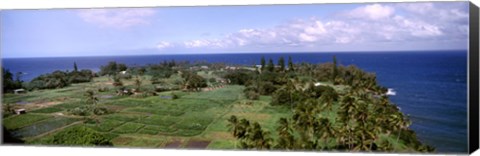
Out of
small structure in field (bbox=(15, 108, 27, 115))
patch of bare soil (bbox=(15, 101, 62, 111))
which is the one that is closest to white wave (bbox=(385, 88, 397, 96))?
patch of bare soil (bbox=(15, 101, 62, 111))

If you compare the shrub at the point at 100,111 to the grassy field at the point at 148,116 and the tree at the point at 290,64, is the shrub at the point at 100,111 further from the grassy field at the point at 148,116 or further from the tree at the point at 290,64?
the tree at the point at 290,64

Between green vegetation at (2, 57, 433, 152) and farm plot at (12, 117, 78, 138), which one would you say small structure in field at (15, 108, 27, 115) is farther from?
farm plot at (12, 117, 78, 138)

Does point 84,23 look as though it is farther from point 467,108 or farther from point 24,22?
point 467,108

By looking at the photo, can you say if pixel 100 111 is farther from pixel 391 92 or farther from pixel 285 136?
pixel 391 92

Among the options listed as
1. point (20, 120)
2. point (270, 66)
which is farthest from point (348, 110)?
point (20, 120)

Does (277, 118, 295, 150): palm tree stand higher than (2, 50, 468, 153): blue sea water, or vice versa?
(2, 50, 468, 153): blue sea water

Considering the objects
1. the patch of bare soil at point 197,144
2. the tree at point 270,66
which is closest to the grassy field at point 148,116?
the patch of bare soil at point 197,144
